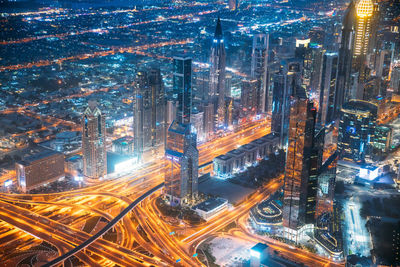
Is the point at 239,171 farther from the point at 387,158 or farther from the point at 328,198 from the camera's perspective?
the point at 387,158

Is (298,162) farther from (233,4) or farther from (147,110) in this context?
(233,4)

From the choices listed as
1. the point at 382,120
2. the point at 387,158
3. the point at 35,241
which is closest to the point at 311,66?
the point at 382,120

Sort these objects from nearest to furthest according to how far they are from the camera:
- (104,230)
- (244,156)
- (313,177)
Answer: (104,230)
(313,177)
(244,156)

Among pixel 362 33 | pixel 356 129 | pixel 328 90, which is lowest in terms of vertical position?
pixel 356 129

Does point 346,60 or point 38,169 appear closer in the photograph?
point 38,169

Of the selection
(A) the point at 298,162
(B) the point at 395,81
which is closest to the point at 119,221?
(A) the point at 298,162

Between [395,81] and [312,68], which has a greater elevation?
[312,68]

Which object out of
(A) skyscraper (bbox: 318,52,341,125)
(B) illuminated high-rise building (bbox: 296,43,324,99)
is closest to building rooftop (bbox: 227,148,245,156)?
(A) skyscraper (bbox: 318,52,341,125)

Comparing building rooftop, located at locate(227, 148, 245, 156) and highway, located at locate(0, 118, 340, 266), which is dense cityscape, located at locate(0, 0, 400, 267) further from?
building rooftop, located at locate(227, 148, 245, 156)
